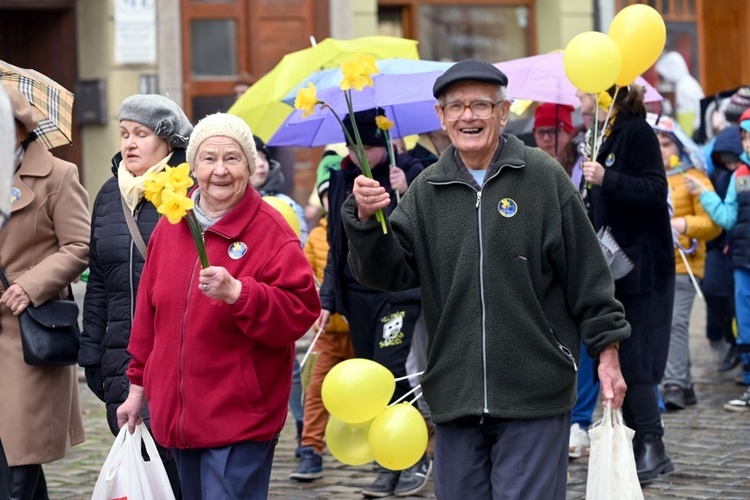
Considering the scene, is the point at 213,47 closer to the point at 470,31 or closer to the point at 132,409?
the point at 470,31

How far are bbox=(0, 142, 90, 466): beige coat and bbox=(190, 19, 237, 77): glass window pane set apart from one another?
849cm

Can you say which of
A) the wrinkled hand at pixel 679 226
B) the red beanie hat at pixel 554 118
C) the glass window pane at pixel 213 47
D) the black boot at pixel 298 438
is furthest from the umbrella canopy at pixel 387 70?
the glass window pane at pixel 213 47

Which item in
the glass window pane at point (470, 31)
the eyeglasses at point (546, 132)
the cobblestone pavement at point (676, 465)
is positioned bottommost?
the cobblestone pavement at point (676, 465)

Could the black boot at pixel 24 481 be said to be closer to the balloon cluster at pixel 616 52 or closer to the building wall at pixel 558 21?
the balloon cluster at pixel 616 52

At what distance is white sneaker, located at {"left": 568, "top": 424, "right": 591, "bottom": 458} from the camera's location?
307 inches

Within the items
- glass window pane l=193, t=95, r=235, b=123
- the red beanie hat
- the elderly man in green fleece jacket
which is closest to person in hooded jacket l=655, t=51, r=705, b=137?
glass window pane l=193, t=95, r=235, b=123

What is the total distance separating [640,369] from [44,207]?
2.86m

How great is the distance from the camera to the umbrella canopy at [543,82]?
25.7ft

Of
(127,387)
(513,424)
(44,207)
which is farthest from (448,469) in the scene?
(44,207)

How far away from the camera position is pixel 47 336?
5.94 m

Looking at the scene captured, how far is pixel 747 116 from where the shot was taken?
9000 millimetres

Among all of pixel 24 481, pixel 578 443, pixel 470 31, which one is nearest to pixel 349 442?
pixel 24 481

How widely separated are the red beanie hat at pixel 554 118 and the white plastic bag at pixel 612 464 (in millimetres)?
3871

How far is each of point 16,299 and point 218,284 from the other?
1825 millimetres
